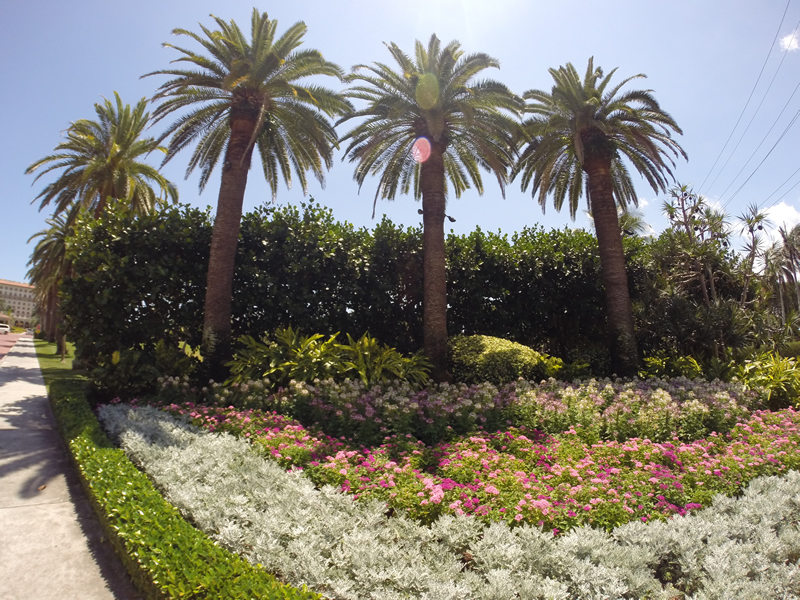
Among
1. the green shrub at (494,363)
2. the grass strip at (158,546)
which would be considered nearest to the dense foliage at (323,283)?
the green shrub at (494,363)

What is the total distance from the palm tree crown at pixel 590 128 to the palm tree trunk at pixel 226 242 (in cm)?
807

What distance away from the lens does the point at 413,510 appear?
434 centimetres

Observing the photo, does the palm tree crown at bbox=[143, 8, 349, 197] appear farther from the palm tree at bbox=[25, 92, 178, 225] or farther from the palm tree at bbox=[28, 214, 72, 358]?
the palm tree at bbox=[28, 214, 72, 358]

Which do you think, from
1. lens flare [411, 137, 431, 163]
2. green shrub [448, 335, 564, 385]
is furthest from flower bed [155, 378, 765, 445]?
lens flare [411, 137, 431, 163]

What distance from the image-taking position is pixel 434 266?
40.8 ft

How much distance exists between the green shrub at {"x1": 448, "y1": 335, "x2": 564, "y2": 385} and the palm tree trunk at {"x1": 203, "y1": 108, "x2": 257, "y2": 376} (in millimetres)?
5685

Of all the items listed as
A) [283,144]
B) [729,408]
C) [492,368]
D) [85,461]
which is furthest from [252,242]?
[729,408]

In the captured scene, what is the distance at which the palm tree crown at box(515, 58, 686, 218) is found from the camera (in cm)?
1352

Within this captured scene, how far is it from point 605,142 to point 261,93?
31.7ft

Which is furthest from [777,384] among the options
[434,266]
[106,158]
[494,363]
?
[106,158]

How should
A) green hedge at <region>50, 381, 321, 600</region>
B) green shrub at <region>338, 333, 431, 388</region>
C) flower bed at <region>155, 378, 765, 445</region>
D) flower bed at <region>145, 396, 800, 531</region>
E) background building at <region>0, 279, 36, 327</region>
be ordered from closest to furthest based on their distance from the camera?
green hedge at <region>50, 381, 321, 600</region>
flower bed at <region>145, 396, 800, 531</region>
flower bed at <region>155, 378, 765, 445</region>
green shrub at <region>338, 333, 431, 388</region>
background building at <region>0, 279, 36, 327</region>

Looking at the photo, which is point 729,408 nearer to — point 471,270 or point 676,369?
point 676,369

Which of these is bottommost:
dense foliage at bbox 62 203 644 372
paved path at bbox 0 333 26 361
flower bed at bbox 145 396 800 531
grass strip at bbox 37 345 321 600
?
grass strip at bbox 37 345 321 600

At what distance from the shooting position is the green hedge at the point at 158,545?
286 cm
